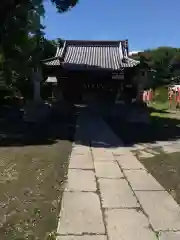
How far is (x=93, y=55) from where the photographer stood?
21172 mm

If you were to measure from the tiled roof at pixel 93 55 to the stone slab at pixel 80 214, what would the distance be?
41.3 ft

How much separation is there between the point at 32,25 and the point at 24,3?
1.35m

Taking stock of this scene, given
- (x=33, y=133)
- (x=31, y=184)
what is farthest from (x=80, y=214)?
(x=33, y=133)

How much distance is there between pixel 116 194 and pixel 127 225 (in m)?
1.14

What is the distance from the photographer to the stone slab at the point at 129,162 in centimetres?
685

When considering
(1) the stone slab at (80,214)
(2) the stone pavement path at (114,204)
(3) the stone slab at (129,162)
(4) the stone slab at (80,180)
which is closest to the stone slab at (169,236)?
(2) the stone pavement path at (114,204)

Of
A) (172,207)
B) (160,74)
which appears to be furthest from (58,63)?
(160,74)

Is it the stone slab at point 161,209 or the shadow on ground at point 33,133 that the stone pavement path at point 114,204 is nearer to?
the stone slab at point 161,209

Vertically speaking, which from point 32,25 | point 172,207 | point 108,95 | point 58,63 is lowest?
point 172,207

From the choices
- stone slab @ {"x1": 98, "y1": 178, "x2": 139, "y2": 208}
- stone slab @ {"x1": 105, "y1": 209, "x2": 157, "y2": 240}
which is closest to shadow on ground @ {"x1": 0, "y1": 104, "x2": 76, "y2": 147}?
stone slab @ {"x1": 98, "y1": 178, "x2": 139, "y2": 208}

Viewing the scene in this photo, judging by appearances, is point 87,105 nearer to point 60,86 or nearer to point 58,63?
point 60,86

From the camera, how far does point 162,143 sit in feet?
32.3

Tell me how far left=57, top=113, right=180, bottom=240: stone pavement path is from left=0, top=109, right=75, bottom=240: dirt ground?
19 cm

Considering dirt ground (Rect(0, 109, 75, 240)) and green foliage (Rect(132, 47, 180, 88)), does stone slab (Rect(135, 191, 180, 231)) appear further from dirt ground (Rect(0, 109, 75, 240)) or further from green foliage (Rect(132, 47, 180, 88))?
green foliage (Rect(132, 47, 180, 88))
